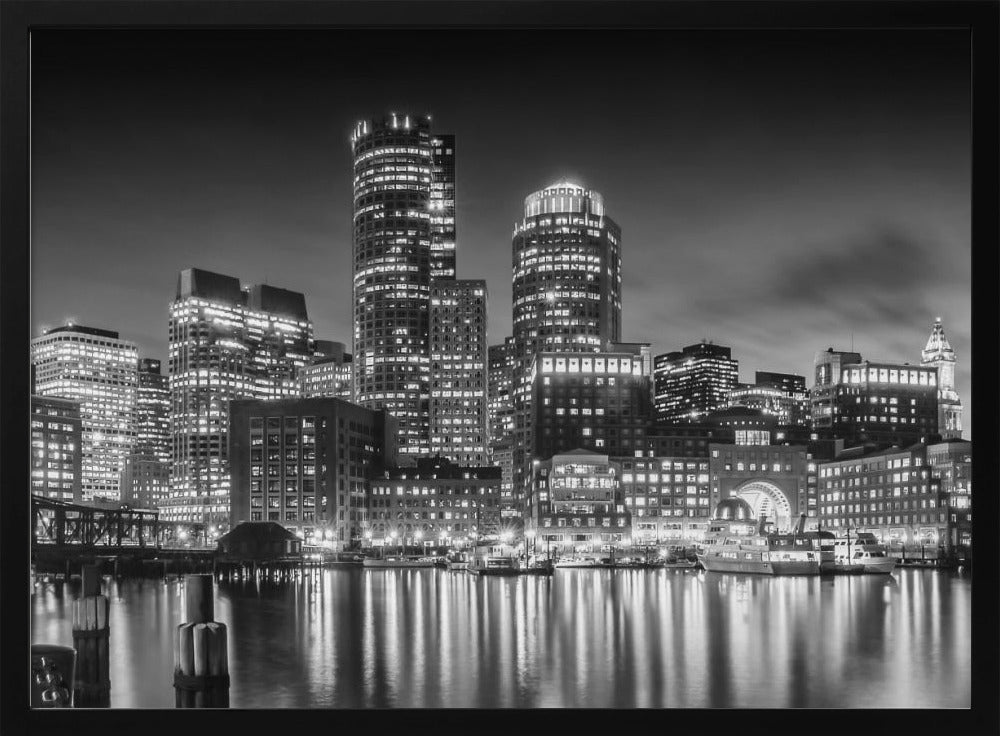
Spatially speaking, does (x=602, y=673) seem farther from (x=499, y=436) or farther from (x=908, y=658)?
(x=499, y=436)

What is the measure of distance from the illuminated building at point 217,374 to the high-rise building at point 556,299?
15825 millimetres

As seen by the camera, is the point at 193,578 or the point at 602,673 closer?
the point at 193,578

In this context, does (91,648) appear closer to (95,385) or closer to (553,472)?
(95,385)

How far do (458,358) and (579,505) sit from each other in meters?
31.6

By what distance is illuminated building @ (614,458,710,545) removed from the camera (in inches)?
2004

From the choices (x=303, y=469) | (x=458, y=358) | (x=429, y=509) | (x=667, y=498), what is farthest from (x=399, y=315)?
(x=667, y=498)

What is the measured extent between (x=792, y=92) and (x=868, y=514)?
145ft

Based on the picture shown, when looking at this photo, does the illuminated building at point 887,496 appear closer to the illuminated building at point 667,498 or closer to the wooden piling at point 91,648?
the illuminated building at point 667,498

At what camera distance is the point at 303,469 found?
59.6 meters

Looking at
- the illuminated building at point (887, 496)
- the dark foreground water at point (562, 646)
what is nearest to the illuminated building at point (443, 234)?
the illuminated building at point (887, 496)

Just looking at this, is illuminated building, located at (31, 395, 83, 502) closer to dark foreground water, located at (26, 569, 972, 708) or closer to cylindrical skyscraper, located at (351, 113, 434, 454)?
dark foreground water, located at (26, 569, 972, 708)

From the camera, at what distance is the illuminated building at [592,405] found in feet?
155
